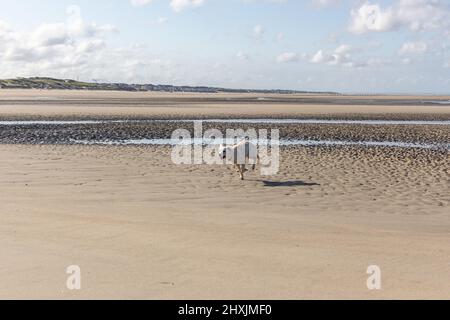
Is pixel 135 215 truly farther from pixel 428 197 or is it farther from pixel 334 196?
pixel 428 197

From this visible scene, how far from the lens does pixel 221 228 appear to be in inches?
363

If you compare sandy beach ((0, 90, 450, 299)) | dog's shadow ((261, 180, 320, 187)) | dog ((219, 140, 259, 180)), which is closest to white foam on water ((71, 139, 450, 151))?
sandy beach ((0, 90, 450, 299))

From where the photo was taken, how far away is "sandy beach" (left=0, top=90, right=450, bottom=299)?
6.38 meters

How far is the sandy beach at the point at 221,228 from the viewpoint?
638 cm

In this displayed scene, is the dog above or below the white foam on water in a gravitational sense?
above

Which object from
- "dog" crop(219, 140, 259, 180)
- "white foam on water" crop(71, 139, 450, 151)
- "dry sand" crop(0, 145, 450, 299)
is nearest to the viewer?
"dry sand" crop(0, 145, 450, 299)

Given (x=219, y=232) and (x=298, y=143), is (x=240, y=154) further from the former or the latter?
(x=298, y=143)

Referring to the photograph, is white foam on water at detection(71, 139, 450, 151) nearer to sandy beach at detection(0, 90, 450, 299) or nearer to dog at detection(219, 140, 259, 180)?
sandy beach at detection(0, 90, 450, 299)

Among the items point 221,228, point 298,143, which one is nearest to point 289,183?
point 221,228

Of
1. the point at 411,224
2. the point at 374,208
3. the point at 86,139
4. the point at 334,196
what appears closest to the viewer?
the point at 411,224

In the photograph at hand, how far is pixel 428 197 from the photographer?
12.7 meters

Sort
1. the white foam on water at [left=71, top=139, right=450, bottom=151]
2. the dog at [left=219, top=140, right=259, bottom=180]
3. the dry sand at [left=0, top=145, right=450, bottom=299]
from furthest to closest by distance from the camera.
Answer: the white foam on water at [left=71, top=139, right=450, bottom=151] → the dog at [left=219, top=140, right=259, bottom=180] → the dry sand at [left=0, top=145, right=450, bottom=299]
